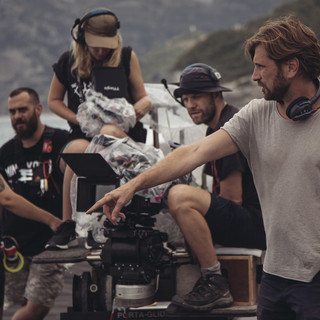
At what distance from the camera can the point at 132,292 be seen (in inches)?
156

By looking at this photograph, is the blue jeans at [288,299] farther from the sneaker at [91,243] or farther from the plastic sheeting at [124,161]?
the sneaker at [91,243]

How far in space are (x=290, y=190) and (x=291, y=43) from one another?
24.7 inches

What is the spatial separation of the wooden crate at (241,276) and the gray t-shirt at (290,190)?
1.32m

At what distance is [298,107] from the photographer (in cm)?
288

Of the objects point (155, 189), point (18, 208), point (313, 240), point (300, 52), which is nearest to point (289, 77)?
point (300, 52)

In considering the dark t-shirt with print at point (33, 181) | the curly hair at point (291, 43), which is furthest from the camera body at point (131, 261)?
the dark t-shirt with print at point (33, 181)

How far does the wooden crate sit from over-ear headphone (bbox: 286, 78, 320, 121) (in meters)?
1.65

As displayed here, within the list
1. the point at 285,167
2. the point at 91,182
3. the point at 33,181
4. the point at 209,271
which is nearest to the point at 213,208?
the point at 209,271

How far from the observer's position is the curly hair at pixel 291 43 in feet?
9.62

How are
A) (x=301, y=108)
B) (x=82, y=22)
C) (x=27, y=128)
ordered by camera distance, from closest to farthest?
(x=301, y=108)
(x=82, y=22)
(x=27, y=128)

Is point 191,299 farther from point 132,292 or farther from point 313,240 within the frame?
point 313,240

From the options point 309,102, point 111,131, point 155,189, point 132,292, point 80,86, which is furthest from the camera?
point 80,86

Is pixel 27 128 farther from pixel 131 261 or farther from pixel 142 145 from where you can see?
pixel 131 261

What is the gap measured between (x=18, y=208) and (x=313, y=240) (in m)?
2.98
